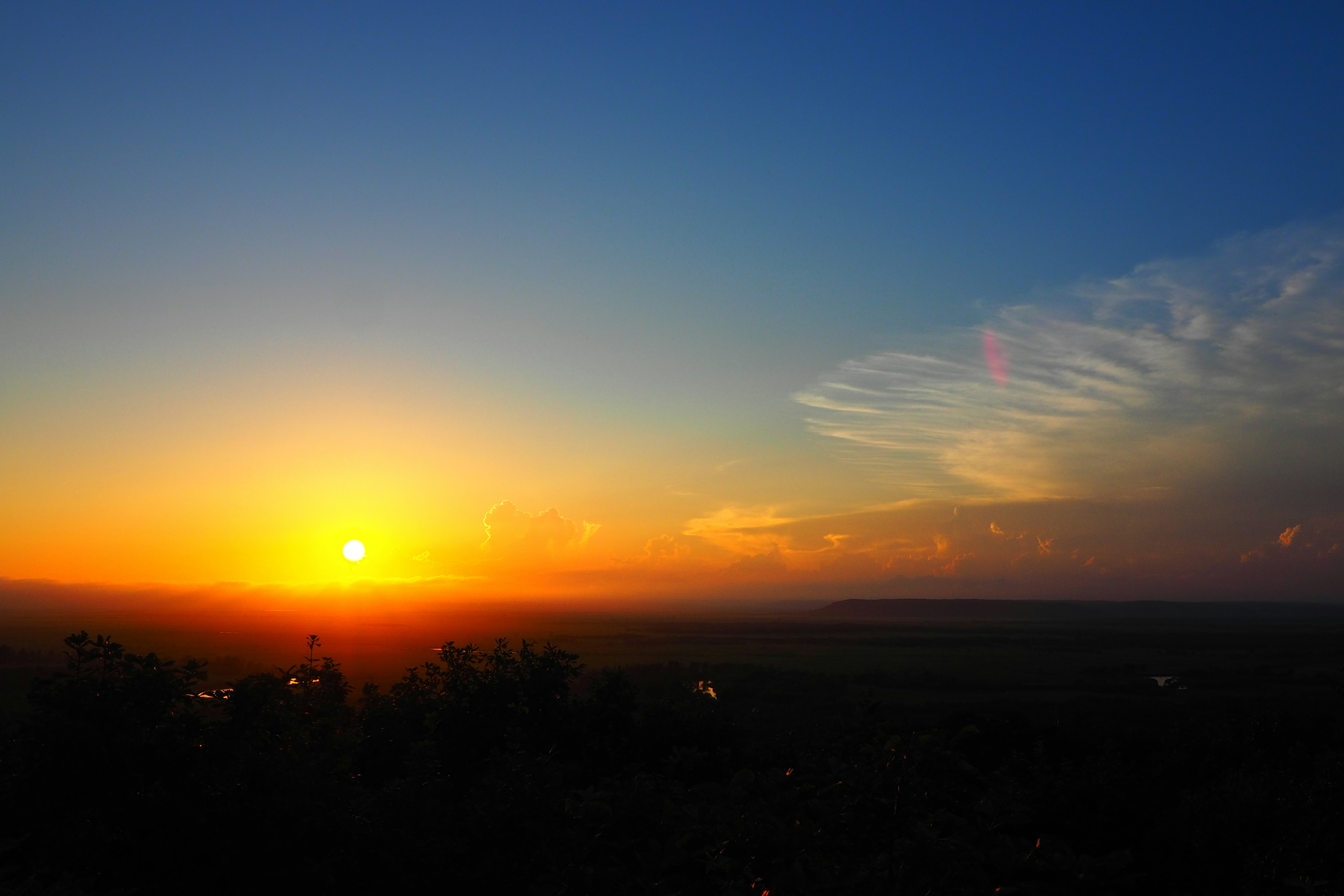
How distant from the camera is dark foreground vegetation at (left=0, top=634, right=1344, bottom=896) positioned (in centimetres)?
555

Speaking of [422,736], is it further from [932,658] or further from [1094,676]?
[932,658]

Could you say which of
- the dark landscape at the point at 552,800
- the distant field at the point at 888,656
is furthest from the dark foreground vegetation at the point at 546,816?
the distant field at the point at 888,656

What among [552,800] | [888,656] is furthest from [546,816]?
[888,656]

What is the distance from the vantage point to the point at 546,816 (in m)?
8.30

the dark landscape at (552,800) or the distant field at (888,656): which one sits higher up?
the dark landscape at (552,800)

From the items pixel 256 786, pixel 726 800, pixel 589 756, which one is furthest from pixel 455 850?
pixel 589 756

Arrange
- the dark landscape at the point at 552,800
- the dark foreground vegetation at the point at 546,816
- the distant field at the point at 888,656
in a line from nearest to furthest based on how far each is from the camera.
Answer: the dark foreground vegetation at the point at 546,816
the dark landscape at the point at 552,800
the distant field at the point at 888,656

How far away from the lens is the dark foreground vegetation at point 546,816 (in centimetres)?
555

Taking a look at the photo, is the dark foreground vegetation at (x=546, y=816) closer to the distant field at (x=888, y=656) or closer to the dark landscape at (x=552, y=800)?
the dark landscape at (x=552, y=800)

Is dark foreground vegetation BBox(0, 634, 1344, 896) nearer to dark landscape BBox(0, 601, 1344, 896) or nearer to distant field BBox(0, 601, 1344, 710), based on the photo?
dark landscape BBox(0, 601, 1344, 896)

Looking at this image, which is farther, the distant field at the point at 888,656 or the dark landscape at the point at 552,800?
the distant field at the point at 888,656

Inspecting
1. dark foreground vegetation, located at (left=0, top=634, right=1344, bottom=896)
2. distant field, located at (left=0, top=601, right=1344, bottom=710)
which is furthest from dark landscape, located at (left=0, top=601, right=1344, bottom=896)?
distant field, located at (left=0, top=601, right=1344, bottom=710)

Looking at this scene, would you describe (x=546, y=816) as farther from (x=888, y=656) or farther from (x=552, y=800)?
(x=888, y=656)

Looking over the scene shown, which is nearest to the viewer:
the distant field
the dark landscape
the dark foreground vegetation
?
the dark foreground vegetation
